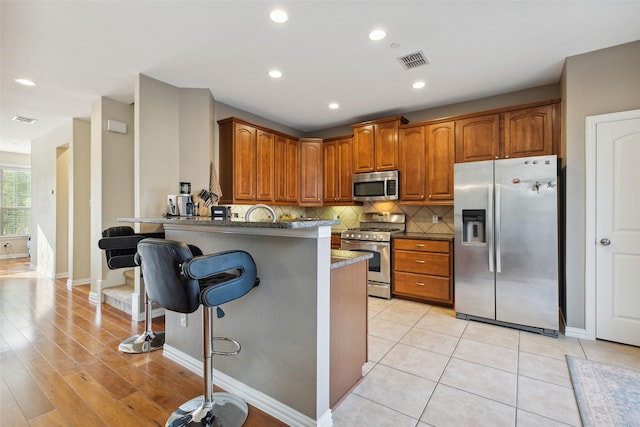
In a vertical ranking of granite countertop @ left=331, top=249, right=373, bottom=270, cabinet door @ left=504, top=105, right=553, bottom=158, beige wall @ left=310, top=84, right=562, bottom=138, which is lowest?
granite countertop @ left=331, top=249, right=373, bottom=270

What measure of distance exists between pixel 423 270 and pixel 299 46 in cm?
296

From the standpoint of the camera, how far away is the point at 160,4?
7.04ft

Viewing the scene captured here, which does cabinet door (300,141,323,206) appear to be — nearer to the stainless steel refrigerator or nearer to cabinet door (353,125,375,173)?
cabinet door (353,125,375,173)

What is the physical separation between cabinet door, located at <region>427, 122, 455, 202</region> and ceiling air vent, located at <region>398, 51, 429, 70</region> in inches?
47.3

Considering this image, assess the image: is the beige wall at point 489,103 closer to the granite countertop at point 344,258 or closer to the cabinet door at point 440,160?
the cabinet door at point 440,160

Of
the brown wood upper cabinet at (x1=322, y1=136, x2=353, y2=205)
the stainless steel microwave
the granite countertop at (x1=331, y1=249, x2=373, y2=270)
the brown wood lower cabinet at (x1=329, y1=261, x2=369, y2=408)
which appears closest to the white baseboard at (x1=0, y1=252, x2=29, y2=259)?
the brown wood upper cabinet at (x1=322, y1=136, x2=353, y2=205)

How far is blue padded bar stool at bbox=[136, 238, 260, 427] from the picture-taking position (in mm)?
1414

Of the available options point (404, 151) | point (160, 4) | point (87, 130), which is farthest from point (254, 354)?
point (87, 130)

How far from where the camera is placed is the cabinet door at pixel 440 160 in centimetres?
395

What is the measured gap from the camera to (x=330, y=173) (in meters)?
5.13

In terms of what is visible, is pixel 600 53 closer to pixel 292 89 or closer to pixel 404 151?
pixel 404 151

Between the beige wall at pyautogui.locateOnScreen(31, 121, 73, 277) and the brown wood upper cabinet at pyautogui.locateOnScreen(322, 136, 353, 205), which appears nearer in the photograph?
the brown wood upper cabinet at pyautogui.locateOnScreen(322, 136, 353, 205)

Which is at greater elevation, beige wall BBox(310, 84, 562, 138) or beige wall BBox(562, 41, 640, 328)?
beige wall BBox(310, 84, 562, 138)

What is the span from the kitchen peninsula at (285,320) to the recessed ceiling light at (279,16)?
1.67 metres
